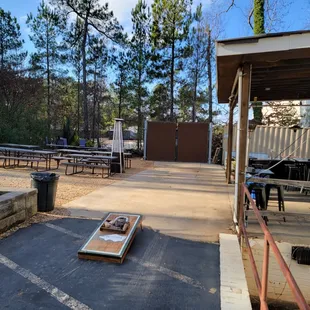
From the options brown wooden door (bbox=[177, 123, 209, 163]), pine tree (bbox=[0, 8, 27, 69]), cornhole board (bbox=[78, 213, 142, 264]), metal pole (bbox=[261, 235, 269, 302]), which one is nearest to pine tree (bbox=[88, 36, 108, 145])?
pine tree (bbox=[0, 8, 27, 69])

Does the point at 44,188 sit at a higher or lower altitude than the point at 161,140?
lower

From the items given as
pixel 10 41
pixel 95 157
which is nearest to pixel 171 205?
pixel 95 157

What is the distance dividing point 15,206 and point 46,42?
63.0 ft

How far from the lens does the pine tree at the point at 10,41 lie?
18.4 m

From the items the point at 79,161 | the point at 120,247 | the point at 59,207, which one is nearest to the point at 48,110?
the point at 79,161

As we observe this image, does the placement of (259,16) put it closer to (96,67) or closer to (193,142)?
(193,142)

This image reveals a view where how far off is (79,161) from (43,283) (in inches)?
305

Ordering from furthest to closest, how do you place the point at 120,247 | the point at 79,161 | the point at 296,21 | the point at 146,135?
the point at 146,135
the point at 296,21
the point at 79,161
the point at 120,247

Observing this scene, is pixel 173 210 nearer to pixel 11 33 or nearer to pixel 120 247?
pixel 120 247

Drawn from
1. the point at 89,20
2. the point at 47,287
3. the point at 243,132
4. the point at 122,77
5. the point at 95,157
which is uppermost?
the point at 89,20

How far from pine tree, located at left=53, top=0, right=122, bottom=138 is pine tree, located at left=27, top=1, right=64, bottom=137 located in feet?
3.85

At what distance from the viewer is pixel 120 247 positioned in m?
2.86

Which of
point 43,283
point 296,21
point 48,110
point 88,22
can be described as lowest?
point 43,283

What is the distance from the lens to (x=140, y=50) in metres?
18.9
